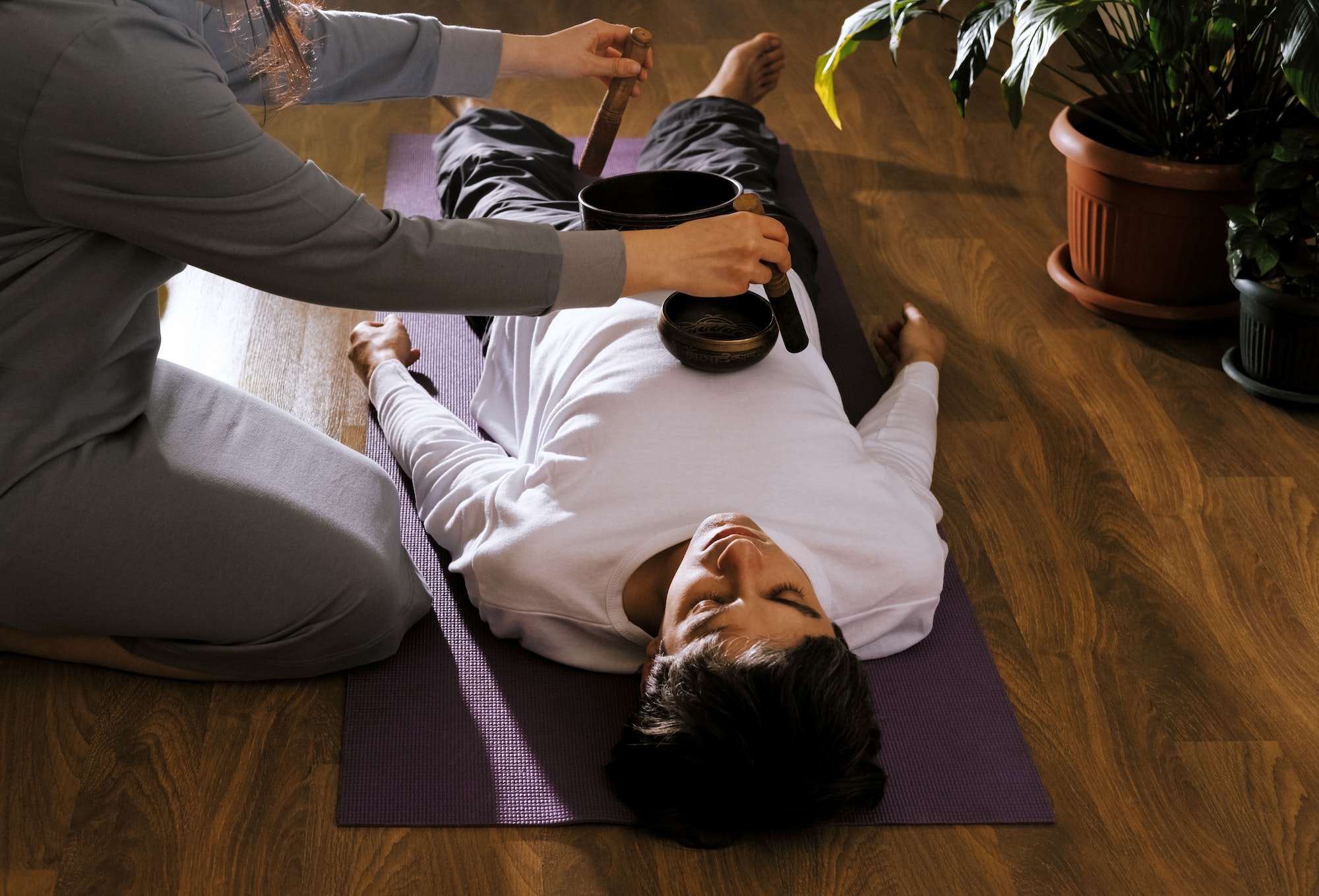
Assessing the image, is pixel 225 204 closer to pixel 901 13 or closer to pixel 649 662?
pixel 649 662

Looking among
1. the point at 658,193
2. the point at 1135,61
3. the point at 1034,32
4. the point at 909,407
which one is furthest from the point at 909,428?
the point at 1135,61

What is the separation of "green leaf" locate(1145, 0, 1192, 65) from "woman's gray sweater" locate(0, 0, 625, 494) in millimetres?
1014

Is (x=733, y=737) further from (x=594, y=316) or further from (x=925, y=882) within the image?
(x=594, y=316)

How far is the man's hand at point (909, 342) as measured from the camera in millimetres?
1909

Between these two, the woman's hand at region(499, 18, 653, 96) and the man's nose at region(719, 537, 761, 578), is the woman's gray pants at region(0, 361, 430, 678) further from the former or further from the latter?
the woman's hand at region(499, 18, 653, 96)

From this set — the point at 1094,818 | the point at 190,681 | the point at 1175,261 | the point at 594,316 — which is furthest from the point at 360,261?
the point at 1175,261

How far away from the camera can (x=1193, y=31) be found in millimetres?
1801

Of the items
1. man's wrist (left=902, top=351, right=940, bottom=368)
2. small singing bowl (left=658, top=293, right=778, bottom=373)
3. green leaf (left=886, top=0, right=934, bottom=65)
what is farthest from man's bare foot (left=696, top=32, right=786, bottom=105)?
small singing bowl (left=658, top=293, right=778, bottom=373)

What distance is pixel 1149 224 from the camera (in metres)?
2.04

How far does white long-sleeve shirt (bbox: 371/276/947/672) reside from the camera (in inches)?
53.4

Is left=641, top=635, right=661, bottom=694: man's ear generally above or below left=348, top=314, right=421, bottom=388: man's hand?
below

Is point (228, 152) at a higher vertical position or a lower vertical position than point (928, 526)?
higher

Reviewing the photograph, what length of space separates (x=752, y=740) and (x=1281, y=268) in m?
1.25

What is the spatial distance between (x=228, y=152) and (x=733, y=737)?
706mm
